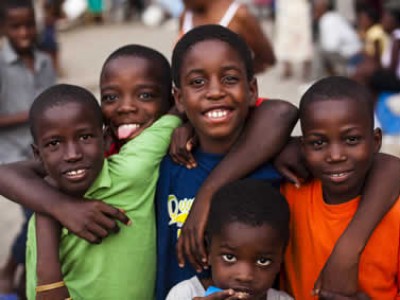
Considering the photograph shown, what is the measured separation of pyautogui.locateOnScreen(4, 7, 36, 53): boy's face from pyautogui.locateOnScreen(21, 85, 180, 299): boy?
175cm

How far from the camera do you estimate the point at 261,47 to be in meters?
3.52

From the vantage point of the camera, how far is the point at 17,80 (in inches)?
154

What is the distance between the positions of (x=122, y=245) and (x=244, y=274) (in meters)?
0.44

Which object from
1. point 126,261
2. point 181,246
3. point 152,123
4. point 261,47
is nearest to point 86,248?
point 126,261

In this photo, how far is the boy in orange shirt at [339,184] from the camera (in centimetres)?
211

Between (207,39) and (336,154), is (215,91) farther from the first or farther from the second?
(336,154)

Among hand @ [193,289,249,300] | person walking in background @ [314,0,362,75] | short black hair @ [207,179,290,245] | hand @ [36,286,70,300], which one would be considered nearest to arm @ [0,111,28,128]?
hand @ [36,286,70,300]

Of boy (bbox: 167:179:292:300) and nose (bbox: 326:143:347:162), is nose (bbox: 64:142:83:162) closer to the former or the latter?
boy (bbox: 167:179:292:300)

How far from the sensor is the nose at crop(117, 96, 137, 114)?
2410 millimetres

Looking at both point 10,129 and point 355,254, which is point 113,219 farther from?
point 10,129

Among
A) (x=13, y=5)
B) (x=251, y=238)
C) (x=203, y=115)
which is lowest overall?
(x=251, y=238)

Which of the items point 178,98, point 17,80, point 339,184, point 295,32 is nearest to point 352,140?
point 339,184

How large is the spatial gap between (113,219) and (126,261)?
0.16 m

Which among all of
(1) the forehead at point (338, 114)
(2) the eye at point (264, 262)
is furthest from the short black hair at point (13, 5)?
(2) the eye at point (264, 262)
